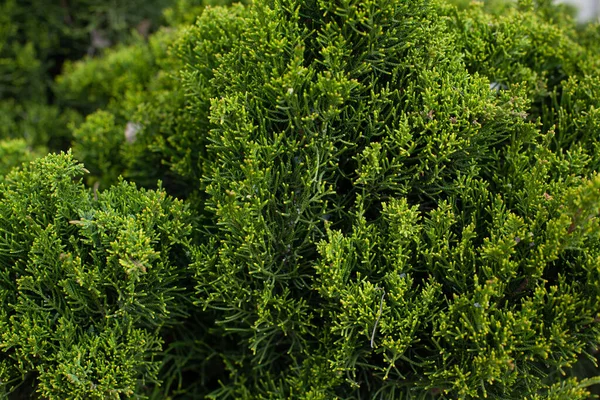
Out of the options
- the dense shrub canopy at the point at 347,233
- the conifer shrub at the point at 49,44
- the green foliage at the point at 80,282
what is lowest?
the conifer shrub at the point at 49,44

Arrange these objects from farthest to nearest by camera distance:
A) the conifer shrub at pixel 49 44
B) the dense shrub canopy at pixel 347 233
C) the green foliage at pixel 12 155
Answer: the conifer shrub at pixel 49 44
the green foliage at pixel 12 155
the dense shrub canopy at pixel 347 233

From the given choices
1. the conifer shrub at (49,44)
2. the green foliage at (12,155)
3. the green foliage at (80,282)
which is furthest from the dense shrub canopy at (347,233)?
the conifer shrub at (49,44)

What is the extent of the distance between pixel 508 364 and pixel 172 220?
1819 millimetres

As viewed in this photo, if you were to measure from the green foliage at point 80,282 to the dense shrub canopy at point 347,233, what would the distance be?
0.04ft

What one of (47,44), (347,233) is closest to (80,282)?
(347,233)

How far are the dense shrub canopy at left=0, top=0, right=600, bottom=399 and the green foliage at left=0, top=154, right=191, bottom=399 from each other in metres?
0.01

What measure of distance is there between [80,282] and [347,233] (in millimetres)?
1336

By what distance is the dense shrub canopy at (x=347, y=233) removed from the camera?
251 cm

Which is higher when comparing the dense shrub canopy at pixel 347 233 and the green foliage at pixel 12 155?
the dense shrub canopy at pixel 347 233

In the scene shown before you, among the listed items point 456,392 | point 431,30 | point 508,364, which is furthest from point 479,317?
point 431,30

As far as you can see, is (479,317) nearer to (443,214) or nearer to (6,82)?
(443,214)

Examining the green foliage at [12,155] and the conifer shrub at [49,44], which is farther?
the conifer shrub at [49,44]

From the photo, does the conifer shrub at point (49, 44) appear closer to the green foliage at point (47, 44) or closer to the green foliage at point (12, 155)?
the green foliage at point (47, 44)

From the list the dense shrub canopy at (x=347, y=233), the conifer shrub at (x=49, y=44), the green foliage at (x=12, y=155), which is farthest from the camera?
the conifer shrub at (x=49, y=44)
